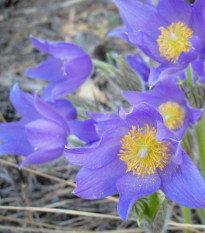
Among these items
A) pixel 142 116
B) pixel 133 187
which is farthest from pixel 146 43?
pixel 133 187

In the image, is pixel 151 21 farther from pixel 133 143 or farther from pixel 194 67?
pixel 133 143

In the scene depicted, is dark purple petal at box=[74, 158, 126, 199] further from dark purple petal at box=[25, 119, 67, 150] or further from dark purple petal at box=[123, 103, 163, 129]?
dark purple petal at box=[25, 119, 67, 150]

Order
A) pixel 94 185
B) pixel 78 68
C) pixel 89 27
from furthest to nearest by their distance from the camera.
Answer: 1. pixel 89 27
2. pixel 78 68
3. pixel 94 185

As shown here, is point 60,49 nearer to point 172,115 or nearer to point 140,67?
point 140,67

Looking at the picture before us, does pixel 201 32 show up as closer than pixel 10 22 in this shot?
Yes

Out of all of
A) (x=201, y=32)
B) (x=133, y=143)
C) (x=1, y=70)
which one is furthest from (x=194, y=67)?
(x=1, y=70)

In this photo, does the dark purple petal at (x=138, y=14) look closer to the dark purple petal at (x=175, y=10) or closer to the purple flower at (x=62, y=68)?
the dark purple petal at (x=175, y=10)

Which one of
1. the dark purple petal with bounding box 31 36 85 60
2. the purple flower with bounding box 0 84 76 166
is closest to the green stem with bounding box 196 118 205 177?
the purple flower with bounding box 0 84 76 166

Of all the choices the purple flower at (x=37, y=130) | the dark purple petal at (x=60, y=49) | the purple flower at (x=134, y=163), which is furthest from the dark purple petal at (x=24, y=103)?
the purple flower at (x=134, y=163)
